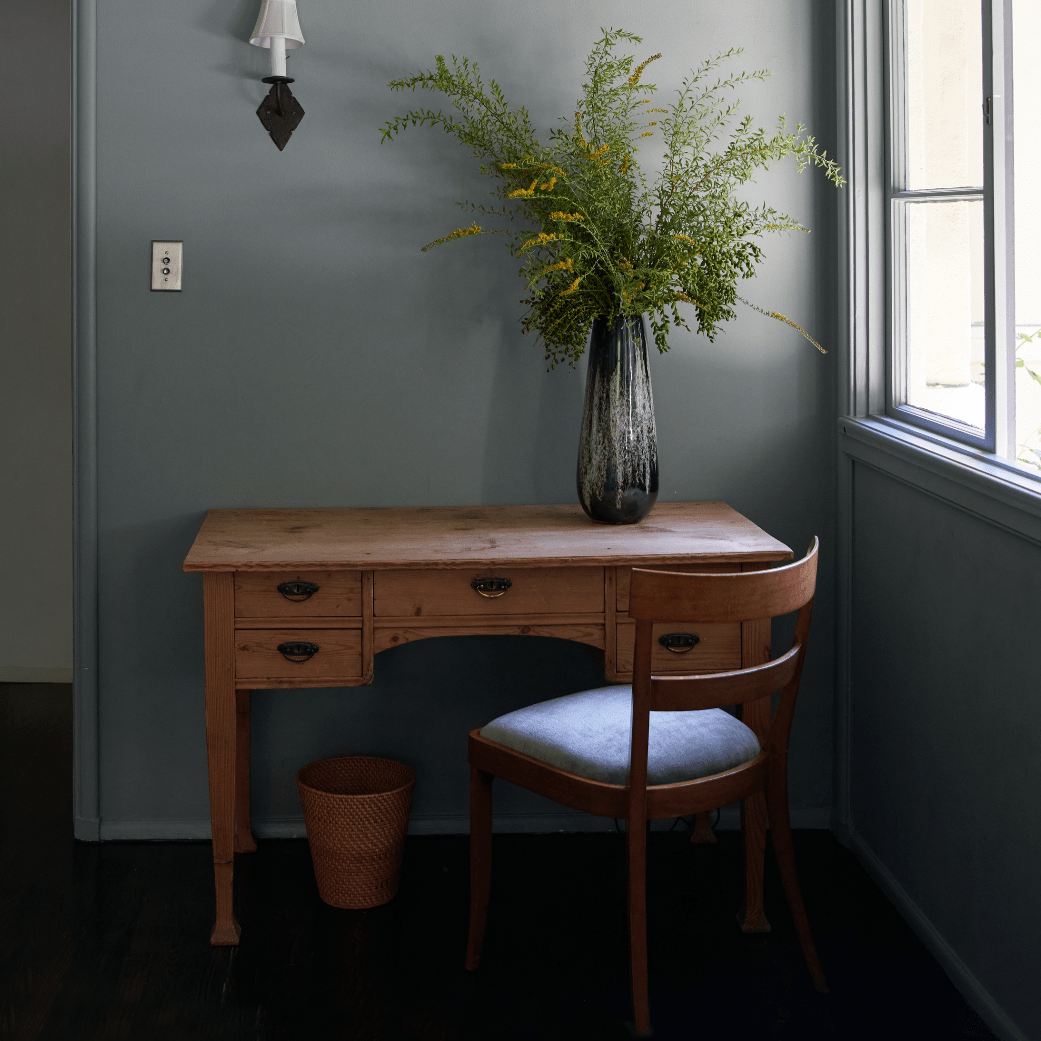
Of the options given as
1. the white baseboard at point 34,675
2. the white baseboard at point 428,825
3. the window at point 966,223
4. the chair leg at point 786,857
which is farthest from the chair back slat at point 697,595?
the white baseboard at point 34,675

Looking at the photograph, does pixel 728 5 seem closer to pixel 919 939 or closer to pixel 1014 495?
pixel 1014 495

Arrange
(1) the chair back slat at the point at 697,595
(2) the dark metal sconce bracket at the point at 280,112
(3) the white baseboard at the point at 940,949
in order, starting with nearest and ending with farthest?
(1) the chair back slat at the point at 697,595
(3) the white baseboard at the point at 940,949
(2) the dark metal sconce bracket at the point at 280,112

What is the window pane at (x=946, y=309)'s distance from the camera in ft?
6.71

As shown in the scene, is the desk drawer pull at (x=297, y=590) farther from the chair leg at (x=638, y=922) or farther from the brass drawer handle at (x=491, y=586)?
the chair leg at (x=638, y=922)

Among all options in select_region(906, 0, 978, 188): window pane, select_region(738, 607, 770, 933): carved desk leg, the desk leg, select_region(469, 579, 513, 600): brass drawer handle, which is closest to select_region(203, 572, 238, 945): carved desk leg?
the desk leg

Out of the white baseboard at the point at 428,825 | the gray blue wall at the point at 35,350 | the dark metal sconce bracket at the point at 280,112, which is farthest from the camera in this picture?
the gray blue wall at the point at 35,350

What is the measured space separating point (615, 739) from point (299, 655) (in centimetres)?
64

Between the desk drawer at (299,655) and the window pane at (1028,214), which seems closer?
the window pane at (1028,214)

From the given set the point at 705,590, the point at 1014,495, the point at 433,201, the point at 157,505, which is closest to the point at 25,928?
the point at 157,505

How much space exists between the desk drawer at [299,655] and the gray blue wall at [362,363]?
50cm

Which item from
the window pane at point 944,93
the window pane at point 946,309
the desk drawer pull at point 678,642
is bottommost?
the desk drawer pull at point 678,642

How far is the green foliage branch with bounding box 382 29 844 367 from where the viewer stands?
7.18 feet

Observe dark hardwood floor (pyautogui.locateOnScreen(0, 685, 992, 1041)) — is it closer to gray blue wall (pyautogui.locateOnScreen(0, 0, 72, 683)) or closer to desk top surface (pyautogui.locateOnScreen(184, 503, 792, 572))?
desk top surface (pyautogui.locateOnScreen(184, 503, 792, 572))

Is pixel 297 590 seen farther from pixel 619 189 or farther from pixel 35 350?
pixel 35 350
